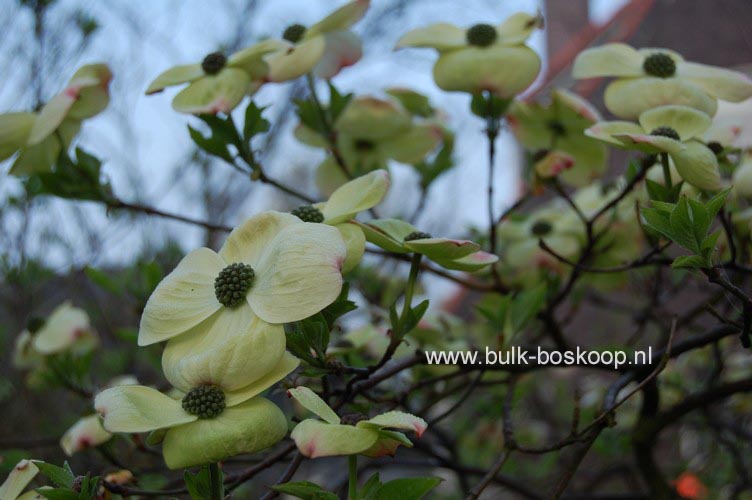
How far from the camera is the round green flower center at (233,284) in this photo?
604mm

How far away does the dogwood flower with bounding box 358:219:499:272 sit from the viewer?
2.10 ft

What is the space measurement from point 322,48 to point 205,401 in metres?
0.53

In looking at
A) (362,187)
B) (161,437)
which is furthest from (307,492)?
(362,187)

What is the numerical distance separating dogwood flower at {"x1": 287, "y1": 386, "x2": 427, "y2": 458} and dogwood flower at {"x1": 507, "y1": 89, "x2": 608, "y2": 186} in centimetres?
65

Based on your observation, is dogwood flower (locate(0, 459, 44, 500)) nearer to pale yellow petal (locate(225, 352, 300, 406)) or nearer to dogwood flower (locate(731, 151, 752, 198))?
pale yellow petal (locate(225, 352, 300, 406))

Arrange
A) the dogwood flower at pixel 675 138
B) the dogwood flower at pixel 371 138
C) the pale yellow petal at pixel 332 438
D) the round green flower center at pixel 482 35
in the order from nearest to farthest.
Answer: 1. the pale yellow petal at pixel 332 438
2. the dogwood flower at pixel 675 138
3. the round green flower center at pixel 482 35
4. the dogwood flower at pixel 371 138

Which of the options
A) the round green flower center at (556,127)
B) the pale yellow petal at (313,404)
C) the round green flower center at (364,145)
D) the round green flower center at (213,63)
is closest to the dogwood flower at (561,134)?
the round green flower center at (556,127)

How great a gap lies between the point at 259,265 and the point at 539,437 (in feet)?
6.66

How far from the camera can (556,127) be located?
1161 millimetres

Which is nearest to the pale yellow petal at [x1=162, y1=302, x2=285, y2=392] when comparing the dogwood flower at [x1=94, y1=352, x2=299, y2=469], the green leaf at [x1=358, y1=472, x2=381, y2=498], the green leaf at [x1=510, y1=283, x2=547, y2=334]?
the dogwood flower at [x1=94, y1=352, x2=299, y2=469]

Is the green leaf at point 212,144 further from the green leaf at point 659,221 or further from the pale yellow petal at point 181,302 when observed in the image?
the green leaf at point 659,221

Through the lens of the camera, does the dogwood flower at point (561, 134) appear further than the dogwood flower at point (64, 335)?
No

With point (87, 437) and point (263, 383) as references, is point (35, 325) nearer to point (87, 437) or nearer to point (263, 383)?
point (87, 437)

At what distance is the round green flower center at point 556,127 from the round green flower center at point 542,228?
19 centimetres
